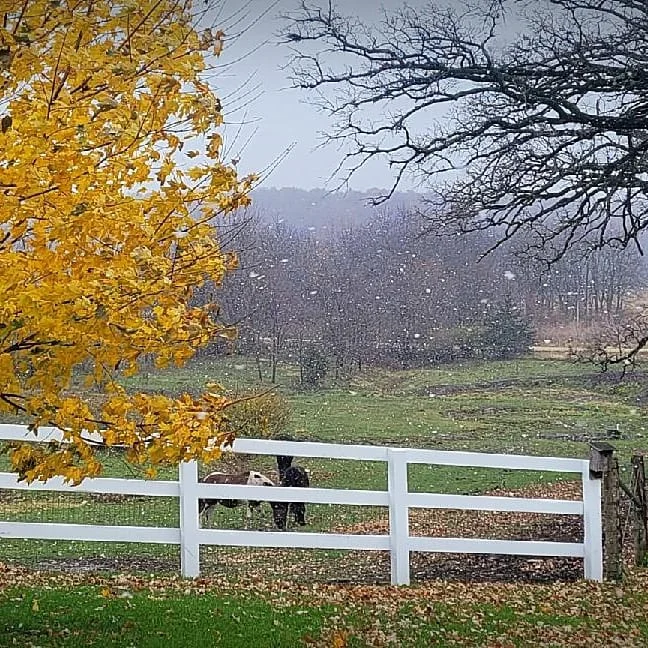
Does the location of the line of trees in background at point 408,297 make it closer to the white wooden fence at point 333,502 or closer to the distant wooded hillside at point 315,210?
the distant wooded hillside at point 315,210

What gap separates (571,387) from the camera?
771 inches

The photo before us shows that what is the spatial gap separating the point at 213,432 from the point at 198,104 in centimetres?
135

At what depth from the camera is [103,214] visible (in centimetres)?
343

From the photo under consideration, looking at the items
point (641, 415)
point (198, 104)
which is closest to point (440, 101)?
point (198, 104)

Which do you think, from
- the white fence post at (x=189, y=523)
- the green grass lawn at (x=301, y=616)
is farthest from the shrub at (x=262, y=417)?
the green grass lawn at (x=301, y=616)

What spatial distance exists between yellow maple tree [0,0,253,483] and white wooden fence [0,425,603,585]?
205 cm

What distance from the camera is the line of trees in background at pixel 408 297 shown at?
62.2 feet

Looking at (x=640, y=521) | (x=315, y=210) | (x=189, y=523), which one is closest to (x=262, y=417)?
(x=315, y=210)

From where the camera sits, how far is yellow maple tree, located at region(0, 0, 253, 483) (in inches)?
128

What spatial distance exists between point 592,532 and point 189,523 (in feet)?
9.39

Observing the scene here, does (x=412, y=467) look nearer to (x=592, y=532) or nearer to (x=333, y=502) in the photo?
(x=592, y=532)

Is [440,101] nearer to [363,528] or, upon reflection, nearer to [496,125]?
[496,125]

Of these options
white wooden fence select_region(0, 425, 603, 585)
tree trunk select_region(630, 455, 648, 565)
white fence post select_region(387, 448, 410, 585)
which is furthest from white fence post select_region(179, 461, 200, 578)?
tree trunk select_region(630, 455, 648, 565)

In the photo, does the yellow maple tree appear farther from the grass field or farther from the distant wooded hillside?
the distant wooded hillside
